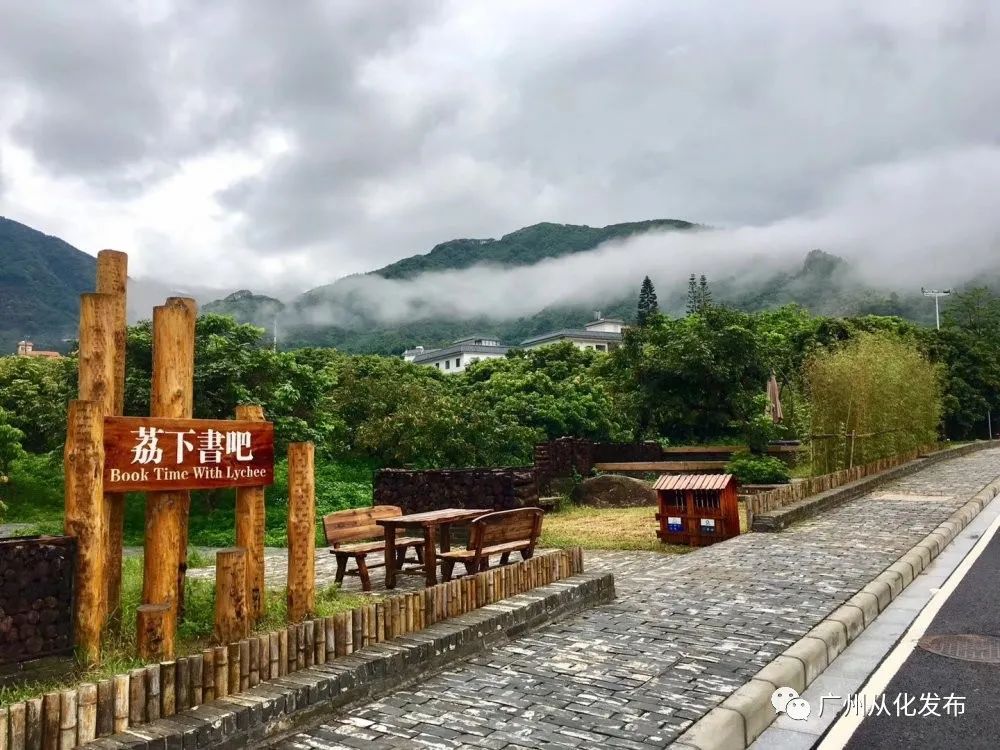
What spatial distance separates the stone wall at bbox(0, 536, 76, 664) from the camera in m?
4.23

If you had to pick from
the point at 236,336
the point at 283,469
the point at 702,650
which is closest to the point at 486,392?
the point at 283,469

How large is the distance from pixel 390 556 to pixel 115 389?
11.3ft

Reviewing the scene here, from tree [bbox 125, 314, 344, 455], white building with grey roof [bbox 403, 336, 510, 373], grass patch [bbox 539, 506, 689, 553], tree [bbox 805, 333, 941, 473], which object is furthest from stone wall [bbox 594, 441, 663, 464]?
white building with grey roof [bbox 403, 336, 510, 373]

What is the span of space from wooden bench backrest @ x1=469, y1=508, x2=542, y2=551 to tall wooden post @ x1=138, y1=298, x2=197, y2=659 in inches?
107

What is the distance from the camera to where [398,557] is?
8484mm

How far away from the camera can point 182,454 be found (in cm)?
495

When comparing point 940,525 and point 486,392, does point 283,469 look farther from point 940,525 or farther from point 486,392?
point 940,525

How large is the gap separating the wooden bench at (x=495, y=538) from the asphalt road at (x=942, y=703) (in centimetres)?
359

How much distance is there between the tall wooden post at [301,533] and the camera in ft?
18.3

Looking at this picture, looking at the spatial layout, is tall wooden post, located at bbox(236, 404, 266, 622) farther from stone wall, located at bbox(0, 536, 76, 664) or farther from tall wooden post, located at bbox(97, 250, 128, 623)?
stone wall, located at bbox(0, 536, 76, 664)

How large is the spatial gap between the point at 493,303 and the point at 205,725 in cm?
19465

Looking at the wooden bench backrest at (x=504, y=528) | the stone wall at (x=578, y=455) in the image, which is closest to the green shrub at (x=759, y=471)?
the stone wall at (x=578, y=455)

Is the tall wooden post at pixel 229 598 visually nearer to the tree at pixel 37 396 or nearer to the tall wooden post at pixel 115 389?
the tall wooden post at pixel 115 389

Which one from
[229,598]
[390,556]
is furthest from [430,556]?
[229,598]
